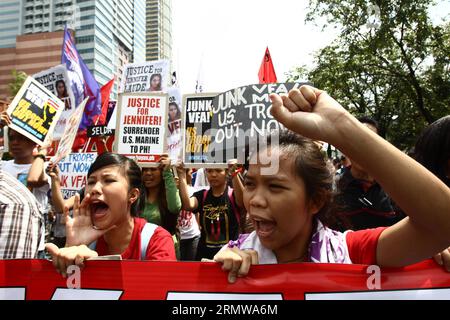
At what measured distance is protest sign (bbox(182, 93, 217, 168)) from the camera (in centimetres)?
363

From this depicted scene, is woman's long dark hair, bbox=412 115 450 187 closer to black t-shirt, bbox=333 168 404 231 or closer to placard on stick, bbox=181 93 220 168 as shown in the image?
black t-shirt, bbox=333 168 404 231

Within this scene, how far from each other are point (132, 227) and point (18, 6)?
1744cm

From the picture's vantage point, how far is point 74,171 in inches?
210

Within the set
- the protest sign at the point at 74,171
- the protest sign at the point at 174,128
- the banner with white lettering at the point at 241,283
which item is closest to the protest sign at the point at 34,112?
the protest sign at the point at 174,128

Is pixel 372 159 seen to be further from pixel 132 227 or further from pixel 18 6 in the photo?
pixel 18 6

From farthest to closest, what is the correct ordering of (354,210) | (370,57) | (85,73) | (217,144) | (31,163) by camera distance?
(370,57) → (85,73) → (31,163) → (217,144) → (354,210)

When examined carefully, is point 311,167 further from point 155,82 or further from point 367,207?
point 155,82

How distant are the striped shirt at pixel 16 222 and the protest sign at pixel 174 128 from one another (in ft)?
7.66

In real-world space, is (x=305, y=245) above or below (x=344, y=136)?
below

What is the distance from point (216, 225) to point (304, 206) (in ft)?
6.73

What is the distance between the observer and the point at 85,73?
7.43 metres

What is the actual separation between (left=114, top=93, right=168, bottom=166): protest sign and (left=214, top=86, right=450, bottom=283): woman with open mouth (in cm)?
217

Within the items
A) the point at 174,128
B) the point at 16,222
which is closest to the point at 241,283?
the point at 16,222

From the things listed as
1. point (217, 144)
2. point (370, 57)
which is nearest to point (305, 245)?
point (217, 144)
